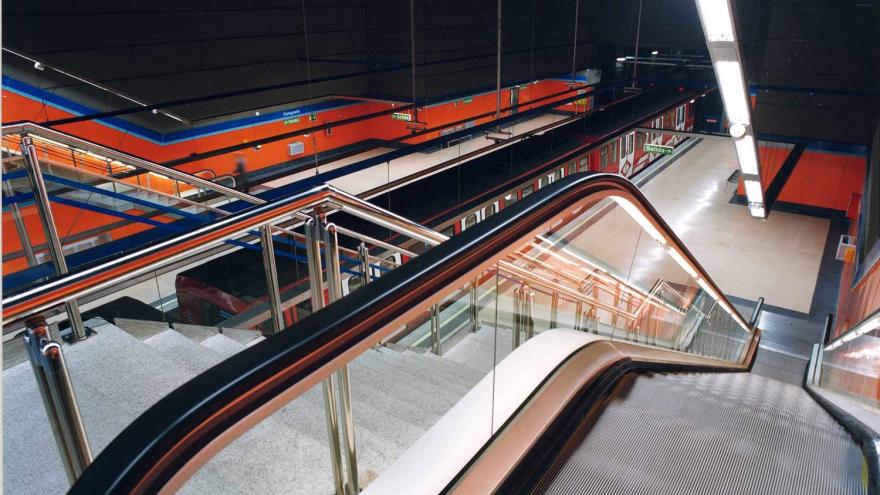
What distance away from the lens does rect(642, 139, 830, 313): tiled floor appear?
976 cm

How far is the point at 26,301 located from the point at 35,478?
2.48 ft

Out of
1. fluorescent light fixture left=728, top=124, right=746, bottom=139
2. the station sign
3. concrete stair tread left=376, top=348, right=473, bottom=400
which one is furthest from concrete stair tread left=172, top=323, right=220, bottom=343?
the station sign

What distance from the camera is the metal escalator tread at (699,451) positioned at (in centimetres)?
136

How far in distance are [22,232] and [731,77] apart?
5531mm

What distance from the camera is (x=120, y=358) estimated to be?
2268 millimetres

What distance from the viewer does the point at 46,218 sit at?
8.14 ft

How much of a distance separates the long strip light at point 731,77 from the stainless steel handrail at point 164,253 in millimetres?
3531

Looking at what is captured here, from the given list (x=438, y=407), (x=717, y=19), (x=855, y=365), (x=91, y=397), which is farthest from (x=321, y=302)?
(x=855, y=365)

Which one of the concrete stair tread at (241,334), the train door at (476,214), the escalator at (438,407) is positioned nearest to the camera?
the escalator at (438,407)

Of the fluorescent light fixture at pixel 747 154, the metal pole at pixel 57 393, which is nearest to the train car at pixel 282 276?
the metal pole at pixel 57 393

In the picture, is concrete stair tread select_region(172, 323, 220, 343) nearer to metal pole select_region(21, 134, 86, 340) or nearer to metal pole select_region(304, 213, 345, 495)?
metal pole select_region(21, 134, 86, 340)

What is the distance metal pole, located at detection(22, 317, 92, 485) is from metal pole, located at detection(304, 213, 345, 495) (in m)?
0.58

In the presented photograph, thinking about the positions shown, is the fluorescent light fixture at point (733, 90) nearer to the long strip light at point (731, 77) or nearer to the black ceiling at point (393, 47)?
the long strip light at point (731, 77)

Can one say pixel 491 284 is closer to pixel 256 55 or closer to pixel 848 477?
pixel 848 477
